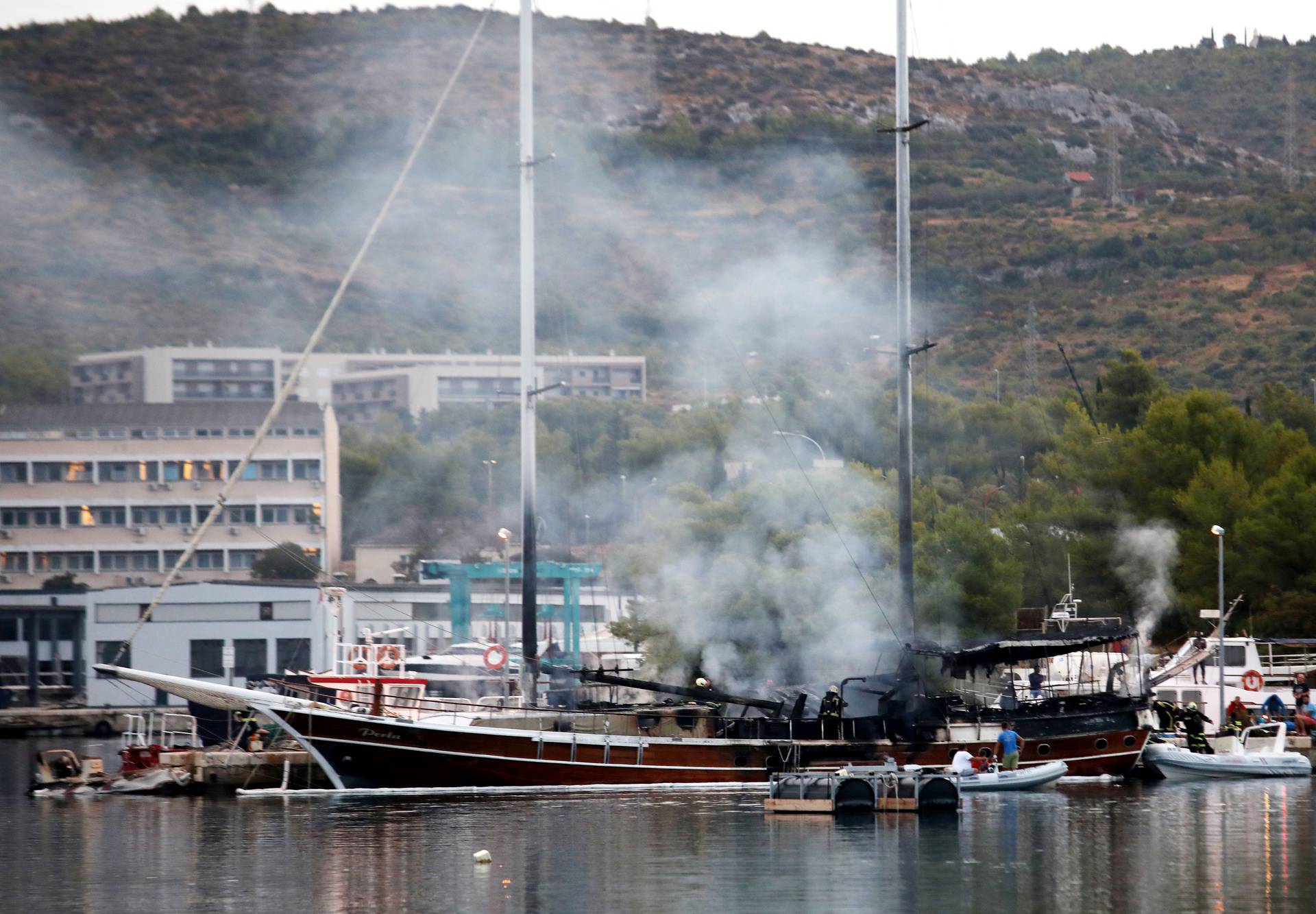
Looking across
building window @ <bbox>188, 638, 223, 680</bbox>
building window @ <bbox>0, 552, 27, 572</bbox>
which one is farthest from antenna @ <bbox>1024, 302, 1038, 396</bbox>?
building window @ <bbox>0, 552, 27, 572</bbox>

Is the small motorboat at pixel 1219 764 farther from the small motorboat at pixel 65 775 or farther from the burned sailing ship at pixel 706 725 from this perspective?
→ the small motorboat at pixel 65 775

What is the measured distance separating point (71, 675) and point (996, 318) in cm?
8043

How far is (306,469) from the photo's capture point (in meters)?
127

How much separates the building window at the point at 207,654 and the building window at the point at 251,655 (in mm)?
807

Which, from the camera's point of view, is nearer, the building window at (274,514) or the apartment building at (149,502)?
the apartment building at (149,502)

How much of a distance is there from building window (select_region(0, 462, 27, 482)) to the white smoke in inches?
3117

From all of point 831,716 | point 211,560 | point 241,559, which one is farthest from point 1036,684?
point 211,560

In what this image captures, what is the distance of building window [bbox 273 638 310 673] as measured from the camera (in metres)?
94.1

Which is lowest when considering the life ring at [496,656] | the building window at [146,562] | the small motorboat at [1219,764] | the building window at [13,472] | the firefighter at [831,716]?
the small motorboat at [1219,764]

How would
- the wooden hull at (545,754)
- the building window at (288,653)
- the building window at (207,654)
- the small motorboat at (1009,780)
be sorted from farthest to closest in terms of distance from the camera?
the building window at (288,653) → the building window at (207,654) → the wooden hull at (545,754) → the small motorboat at (1009,780)

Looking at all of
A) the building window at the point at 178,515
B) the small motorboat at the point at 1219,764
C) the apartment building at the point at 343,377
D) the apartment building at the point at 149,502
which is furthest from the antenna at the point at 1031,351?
the small motorboat at the point at 1219,764

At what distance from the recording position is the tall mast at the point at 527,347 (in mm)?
49281

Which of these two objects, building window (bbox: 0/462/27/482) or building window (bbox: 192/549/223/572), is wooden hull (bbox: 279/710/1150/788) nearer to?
building window (bbox: 192/549/223/572)

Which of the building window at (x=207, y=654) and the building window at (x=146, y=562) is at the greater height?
the building window at (x=146, y=562)
